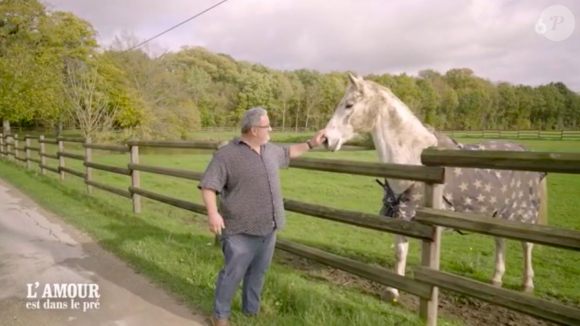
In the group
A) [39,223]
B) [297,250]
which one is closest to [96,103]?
[39,223]

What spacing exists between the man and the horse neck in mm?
1228

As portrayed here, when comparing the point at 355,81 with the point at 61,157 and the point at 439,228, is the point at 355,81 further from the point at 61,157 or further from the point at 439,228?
the point at 61,157

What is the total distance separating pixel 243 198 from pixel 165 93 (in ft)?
110

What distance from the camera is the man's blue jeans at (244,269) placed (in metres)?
2.75

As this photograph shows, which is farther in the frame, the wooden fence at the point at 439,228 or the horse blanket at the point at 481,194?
the horse blanket at the point at 481,194

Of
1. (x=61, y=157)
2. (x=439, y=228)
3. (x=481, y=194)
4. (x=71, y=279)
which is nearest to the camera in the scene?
(x=439, y=228)

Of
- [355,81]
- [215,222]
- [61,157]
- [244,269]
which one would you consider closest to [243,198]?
[215,222]

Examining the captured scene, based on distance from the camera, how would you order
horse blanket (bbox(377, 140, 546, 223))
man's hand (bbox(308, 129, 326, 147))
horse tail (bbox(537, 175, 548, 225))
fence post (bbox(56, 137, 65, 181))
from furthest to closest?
fence post (bbox(56, 137, 65, 181)), horse tail (bbox(537, 175, 548, 225)), horse blanket (bbox(377, 140, 546, 223)), man's hand (bbox(308, 129, 326, 147))

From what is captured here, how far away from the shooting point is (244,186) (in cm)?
265

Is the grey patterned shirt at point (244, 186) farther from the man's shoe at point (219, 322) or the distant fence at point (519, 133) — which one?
the distant fence at point (519, 133)

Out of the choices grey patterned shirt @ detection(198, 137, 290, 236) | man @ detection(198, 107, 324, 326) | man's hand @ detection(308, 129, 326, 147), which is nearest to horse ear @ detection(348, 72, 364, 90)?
man's hand @ detection(308, 129, 326, 147)

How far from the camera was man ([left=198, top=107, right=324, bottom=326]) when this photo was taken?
2.63m

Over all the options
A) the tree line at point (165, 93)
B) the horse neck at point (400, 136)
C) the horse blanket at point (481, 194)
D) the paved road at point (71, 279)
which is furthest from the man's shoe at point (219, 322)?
the tree line at point (165, 93)

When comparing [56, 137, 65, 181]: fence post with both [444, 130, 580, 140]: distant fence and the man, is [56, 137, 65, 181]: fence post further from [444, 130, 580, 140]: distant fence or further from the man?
[444, 130, 580, 140]: distant fence
